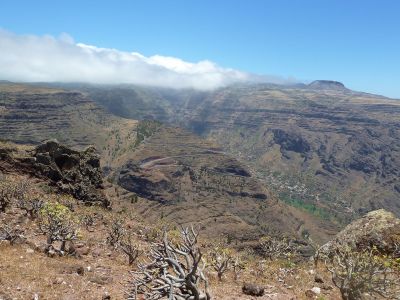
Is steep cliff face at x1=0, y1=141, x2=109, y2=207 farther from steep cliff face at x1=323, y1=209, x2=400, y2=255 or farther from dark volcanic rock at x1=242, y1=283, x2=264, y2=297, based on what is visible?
dark volcanic rock at x1=242, y1=283, x2=264, y2=297

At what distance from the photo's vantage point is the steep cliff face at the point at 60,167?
62.5m

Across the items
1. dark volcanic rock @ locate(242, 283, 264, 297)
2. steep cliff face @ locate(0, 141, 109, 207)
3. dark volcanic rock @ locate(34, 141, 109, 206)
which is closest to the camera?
dark volcanic rock @ locate(242, 283, 264, 297)

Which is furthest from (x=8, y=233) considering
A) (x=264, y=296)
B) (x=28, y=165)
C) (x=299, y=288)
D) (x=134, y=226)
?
(x=28, y=165)

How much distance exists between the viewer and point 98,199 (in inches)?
2643

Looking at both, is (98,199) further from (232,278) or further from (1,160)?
(232,278)

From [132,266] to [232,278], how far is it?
23.6 feet

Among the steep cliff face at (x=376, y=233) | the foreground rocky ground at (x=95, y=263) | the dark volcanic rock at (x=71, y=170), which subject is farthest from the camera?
the dark volcanic rock at (x=71, y=170)

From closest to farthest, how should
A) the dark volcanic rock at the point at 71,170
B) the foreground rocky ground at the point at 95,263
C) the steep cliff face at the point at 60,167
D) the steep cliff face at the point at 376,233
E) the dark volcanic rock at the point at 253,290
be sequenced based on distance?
the foreground rocky ground at the point at 95,263 → the dark volcanic rock at the point at 253,290 → the steep cliff face at the point at 376,233 → the steep cliff face at the point at 60,167 → the dark volcanic rock at the point at 71,170

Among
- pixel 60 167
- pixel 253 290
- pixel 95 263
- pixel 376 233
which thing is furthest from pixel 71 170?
pixel 376 233

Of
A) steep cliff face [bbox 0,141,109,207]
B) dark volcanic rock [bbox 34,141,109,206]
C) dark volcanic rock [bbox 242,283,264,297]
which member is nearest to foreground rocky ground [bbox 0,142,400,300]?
dark volcanic rock [bbox 242,283,264,297]

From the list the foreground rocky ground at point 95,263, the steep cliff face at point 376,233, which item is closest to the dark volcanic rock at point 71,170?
the foreground rocky ground at point 95,263

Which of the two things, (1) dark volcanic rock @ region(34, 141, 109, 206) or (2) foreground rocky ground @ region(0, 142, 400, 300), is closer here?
(2) foreground rocky ground @ region(0, 142, 400, 300)

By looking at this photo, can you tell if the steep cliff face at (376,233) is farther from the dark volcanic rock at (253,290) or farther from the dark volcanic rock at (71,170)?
the dark volcanic rock at (71,170)

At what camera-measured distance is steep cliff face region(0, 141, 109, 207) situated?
Result: 62.5 m
